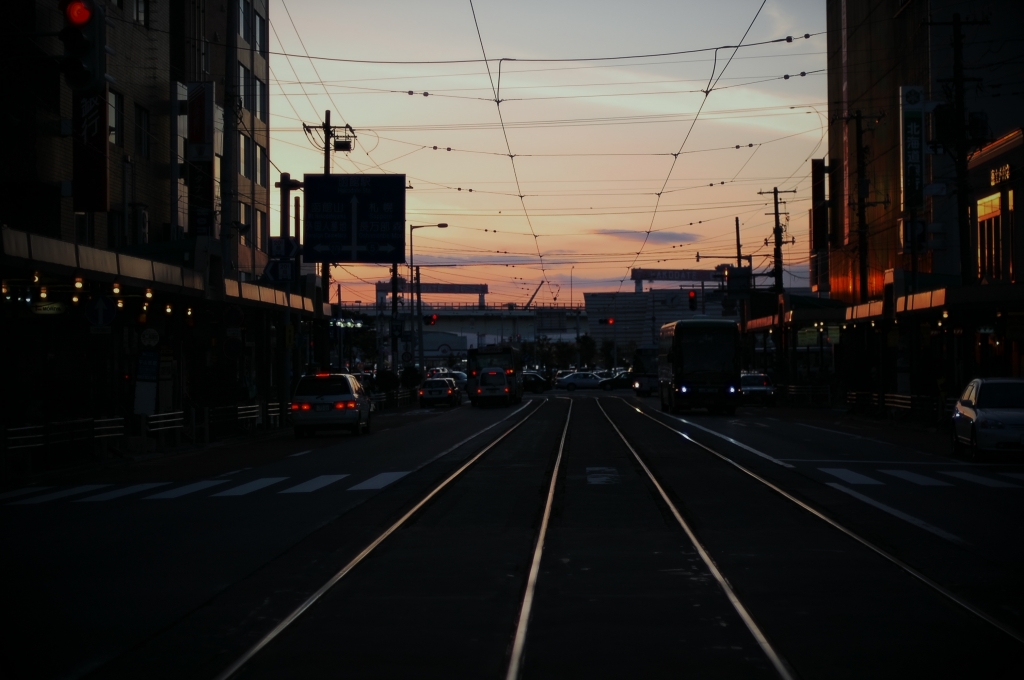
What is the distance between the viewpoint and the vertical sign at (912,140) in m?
49.2

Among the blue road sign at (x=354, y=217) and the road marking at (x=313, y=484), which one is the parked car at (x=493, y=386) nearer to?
the blue road sign at (x=354, y=217)

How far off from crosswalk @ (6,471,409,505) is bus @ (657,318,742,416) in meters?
25.8

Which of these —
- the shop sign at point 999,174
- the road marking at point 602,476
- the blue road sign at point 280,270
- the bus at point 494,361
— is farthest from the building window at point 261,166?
the road marking at point 602,476

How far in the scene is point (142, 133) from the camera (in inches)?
1532

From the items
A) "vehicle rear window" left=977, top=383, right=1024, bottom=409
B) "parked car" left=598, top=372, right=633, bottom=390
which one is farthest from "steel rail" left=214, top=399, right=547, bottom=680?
"parked car" left=598, top=372, right=633, bottom=390

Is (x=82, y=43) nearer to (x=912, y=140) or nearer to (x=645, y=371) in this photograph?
(x=912, y=140)

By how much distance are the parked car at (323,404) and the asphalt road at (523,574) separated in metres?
12.2

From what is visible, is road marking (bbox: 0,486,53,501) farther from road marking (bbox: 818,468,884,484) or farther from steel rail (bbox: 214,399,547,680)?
road marking (bbox: 818,468,884,484)

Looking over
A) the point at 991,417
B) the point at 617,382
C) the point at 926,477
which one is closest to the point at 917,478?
the point at 926,477

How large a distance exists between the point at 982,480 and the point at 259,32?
45500mm

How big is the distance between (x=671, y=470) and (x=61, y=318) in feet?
65.3

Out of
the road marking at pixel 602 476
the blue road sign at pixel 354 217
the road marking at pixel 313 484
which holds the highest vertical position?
the blue road sign at pixel 354 217

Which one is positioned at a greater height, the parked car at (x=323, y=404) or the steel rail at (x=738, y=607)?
the parked car at (x=323, y=404)

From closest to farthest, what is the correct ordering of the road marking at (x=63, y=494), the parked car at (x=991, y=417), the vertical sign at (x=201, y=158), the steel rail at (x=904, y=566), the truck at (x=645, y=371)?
the steel rail at (x=904, y=566)
the road marking at (x=63, y=494)
the parked car at (x=991, y=417)
the vertical sign at (x=201, y=158)
the truck at (x=645, y=371)
